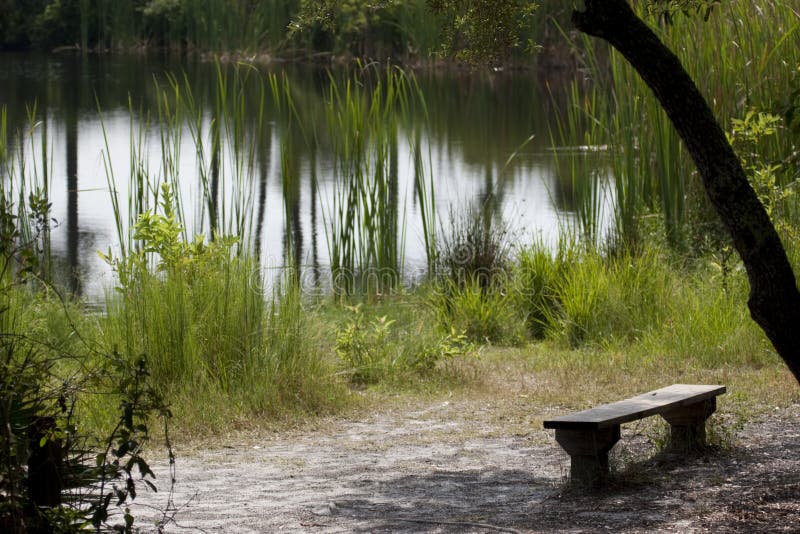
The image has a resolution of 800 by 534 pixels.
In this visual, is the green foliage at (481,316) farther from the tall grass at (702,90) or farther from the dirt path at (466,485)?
the dirt path at (466,485)

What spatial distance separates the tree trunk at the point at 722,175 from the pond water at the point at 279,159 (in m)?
3.44

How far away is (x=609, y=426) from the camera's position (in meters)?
4.20

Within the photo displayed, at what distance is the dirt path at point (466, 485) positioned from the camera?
386 cm

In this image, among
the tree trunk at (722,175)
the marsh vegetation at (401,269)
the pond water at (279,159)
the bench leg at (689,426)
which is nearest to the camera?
the tree trunk at (722,175)

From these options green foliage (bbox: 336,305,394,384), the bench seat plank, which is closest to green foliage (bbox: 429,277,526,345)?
green foliage (bbox: 336,305,394,384)

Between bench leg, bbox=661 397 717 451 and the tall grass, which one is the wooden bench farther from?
the tall grass

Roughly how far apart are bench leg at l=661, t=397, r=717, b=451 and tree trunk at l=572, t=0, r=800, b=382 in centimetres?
79

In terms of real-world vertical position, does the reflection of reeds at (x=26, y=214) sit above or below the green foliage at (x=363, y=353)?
above

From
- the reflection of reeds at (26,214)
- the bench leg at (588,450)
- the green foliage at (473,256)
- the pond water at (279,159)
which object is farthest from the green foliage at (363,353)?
the bench leg at (588,450)

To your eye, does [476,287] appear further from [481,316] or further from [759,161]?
[759,161]

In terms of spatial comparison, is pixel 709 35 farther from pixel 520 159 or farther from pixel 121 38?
pixel 121 38

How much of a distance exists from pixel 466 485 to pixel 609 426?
A: 0.68 m

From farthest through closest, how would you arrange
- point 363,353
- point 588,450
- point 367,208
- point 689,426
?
1. point 367,208
2. point 363,353
3. point 689,426
4. point 588,450

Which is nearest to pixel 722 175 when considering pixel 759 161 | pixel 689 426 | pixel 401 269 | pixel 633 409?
pixel 633 409
